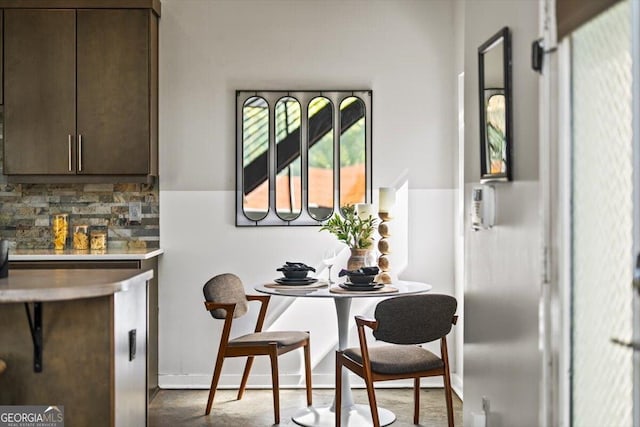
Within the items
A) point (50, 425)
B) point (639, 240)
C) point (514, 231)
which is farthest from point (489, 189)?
point (50, 425)

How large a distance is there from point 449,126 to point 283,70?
3.92ft

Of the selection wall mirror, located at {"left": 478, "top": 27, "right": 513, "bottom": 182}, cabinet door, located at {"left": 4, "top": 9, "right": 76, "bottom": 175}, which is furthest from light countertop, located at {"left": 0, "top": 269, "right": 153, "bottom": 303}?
cabinet door, located at {"left": 4, "top": 9, "right": 76, "bottom": 175}

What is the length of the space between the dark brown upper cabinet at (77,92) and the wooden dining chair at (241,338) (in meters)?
1.00

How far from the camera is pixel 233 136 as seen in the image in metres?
5.69

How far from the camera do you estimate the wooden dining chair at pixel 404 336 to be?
406 cm

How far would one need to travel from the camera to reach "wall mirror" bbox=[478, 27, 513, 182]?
3121mm

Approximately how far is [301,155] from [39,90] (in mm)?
1760

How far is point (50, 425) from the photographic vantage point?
3.22 m

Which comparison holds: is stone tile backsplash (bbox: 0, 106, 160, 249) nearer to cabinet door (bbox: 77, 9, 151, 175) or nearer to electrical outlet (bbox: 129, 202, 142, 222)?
electrical outlet (bbox: 129, 202, 142, 222)

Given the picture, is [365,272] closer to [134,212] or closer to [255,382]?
[255,382]

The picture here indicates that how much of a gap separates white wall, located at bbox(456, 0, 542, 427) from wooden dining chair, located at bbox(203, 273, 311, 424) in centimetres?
132

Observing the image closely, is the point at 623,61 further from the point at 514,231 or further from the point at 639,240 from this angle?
the point at 514,231

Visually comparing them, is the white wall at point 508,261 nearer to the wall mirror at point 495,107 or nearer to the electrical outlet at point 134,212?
the wall mirror at point 495,107

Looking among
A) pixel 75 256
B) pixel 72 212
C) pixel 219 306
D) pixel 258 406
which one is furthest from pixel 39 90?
pixel 258 406
